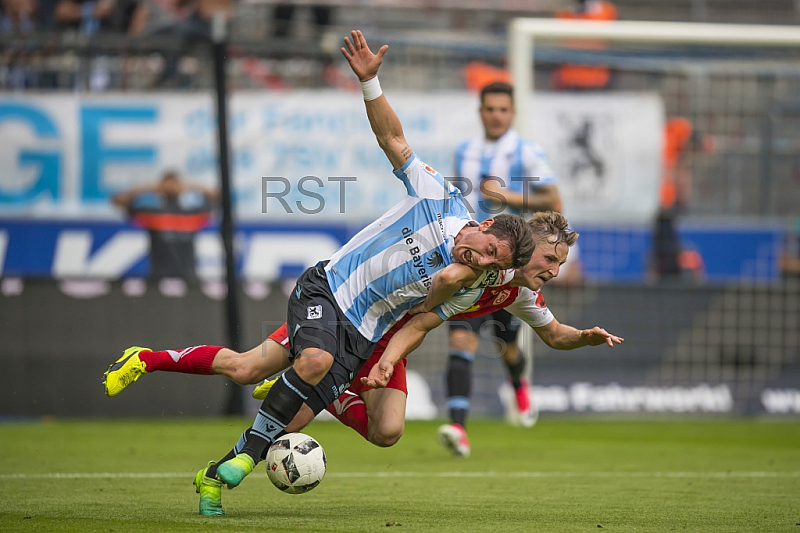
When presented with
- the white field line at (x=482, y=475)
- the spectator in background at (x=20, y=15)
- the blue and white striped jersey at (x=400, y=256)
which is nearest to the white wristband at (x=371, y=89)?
the blue and white striped jersey at (x=400, y=256)

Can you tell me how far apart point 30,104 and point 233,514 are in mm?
8006

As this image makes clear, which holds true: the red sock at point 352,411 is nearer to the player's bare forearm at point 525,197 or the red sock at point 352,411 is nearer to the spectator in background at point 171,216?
the player's bare forearm at point 525,197

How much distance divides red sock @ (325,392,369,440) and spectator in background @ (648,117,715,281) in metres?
7.76

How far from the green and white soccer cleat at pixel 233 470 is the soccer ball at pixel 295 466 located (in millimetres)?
151

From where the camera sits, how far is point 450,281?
525cm

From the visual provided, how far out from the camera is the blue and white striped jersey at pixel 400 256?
18.3 ft

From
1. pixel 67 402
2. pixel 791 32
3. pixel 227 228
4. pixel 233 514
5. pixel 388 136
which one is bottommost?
pixel 67 402

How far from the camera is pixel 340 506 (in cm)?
579

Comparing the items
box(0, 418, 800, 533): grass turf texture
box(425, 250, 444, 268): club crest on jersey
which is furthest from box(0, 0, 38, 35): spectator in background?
box(425, 250, 444, 268): club crest on jersey

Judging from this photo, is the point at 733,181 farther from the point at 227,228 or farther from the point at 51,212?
the point at 51,212

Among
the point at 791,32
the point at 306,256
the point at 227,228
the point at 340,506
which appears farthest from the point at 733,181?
the point at 340,506

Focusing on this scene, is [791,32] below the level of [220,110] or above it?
above

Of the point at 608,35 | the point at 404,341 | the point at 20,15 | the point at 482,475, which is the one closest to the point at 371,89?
A: the point at 404,341

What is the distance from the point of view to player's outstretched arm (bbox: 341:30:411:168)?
5.64 m
